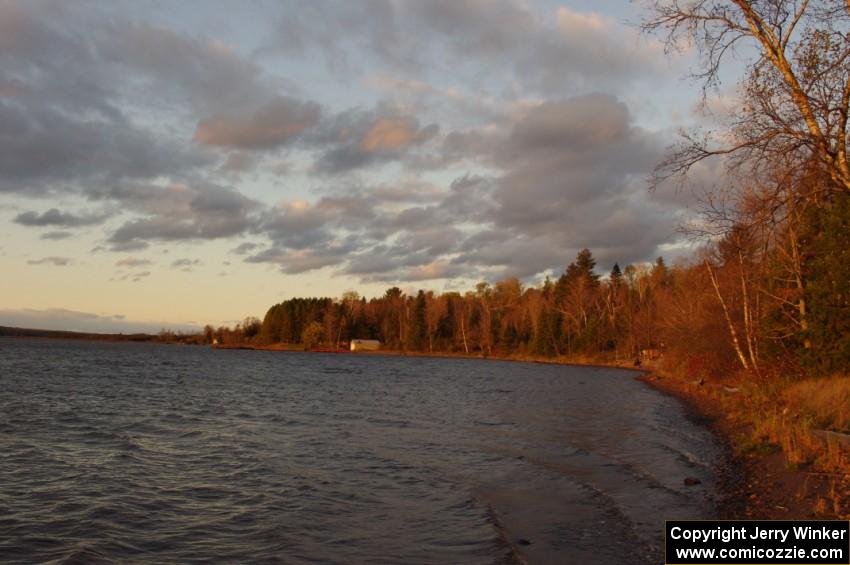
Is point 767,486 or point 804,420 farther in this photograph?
point 804,420

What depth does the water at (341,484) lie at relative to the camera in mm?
12383

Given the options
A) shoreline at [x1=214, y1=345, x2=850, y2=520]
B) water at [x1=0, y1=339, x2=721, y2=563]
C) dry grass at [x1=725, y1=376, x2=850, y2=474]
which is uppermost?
dry grass at [x1=725, y1=376, x2=850, y2=474]

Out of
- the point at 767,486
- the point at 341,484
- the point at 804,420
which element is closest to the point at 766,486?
the point at 767,486

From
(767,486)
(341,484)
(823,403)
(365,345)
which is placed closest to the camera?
(767,486)

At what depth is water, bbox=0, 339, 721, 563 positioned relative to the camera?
488 inches

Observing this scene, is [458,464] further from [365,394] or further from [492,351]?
[492,351]

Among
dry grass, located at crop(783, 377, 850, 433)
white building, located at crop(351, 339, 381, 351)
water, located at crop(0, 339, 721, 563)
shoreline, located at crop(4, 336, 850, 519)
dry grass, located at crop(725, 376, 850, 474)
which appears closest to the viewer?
water, located at crop(0, 339, 721, 563)

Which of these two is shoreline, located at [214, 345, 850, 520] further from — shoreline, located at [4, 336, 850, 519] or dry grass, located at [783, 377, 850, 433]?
dry grass, located at [783, 377, 850, 433]

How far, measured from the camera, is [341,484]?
58.6ft

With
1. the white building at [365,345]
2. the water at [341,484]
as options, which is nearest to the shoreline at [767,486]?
the water at [341,484]

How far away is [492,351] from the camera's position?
148 metres

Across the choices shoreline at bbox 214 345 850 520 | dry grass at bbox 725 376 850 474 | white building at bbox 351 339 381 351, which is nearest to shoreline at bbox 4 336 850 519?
shoreline at bbox 214 345 850 520

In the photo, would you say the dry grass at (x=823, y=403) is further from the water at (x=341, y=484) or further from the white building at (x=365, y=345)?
the white building at (x=365, y=345)

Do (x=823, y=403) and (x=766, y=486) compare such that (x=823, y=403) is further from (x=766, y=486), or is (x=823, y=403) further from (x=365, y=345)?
(x=365, y=345)
